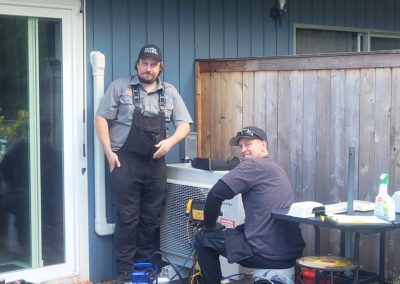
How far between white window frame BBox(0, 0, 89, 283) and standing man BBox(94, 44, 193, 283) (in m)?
0.25

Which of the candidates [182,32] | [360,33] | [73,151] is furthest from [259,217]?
[360,33]

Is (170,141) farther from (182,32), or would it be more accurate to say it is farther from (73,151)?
(182,32)

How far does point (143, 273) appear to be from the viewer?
4789 millimetres

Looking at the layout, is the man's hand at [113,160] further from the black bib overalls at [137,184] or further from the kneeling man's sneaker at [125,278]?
the kneeling man's sneaker at [125,278]

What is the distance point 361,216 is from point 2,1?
107 inches

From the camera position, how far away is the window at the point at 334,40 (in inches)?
271

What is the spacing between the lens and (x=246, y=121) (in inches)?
214

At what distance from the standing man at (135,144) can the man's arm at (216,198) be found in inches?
31.3

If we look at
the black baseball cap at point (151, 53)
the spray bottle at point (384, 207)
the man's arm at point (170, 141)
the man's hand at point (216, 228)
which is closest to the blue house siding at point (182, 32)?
the black baseball cap at point (151, 53)

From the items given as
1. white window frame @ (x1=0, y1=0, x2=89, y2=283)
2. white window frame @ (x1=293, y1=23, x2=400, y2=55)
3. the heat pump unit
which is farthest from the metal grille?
white window frame @ (x1=293, y1=23, x2=400, y2=55)

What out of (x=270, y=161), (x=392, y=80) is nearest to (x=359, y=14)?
(x=392, y=80)

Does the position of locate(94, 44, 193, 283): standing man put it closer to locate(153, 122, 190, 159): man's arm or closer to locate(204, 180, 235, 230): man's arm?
locate(153, 122, 190, 159): man's arm

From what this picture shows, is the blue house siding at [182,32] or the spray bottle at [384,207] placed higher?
the blue house siding at [182,32]

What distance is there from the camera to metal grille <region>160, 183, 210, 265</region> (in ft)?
16.9
